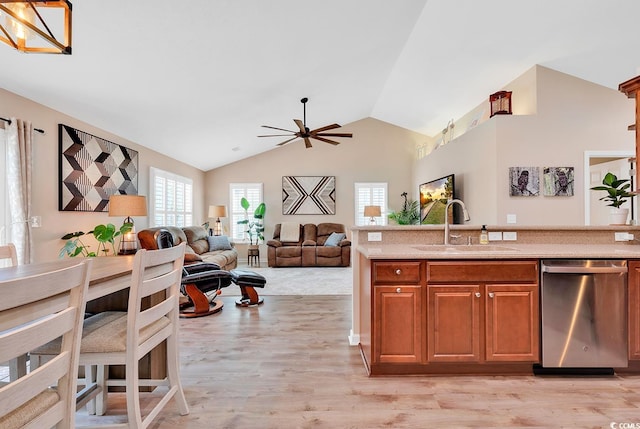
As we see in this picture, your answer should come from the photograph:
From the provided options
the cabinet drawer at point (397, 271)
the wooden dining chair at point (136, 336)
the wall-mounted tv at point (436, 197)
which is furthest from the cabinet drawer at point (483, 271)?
the wall-mounted tv at point (436, 197)

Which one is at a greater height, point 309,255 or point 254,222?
point 254,222

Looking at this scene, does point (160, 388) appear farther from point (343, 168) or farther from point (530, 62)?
point (343, 168)

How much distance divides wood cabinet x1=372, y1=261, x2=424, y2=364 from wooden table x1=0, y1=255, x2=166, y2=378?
1.48m

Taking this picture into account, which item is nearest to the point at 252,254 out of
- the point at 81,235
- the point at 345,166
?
the point at 345,166

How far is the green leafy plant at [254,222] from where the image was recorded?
8156mm

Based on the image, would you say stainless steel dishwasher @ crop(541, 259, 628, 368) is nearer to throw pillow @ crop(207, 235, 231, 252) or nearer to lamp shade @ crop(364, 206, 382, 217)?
lamp shade @ crop(364, 206, 382, 217)

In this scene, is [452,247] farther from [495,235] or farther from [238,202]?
[238,202]

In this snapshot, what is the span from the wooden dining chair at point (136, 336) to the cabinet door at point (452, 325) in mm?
1681

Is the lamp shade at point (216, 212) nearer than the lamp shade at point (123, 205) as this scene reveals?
No

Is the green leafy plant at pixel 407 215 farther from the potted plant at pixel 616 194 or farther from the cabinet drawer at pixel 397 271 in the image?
the cabinet drawer at pixel 397 271

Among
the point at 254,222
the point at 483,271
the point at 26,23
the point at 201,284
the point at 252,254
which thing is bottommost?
the point at 252,254

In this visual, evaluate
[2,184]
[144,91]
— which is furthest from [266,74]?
[2,184]

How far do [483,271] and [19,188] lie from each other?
4207mm

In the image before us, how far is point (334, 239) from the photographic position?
25.1 ft
